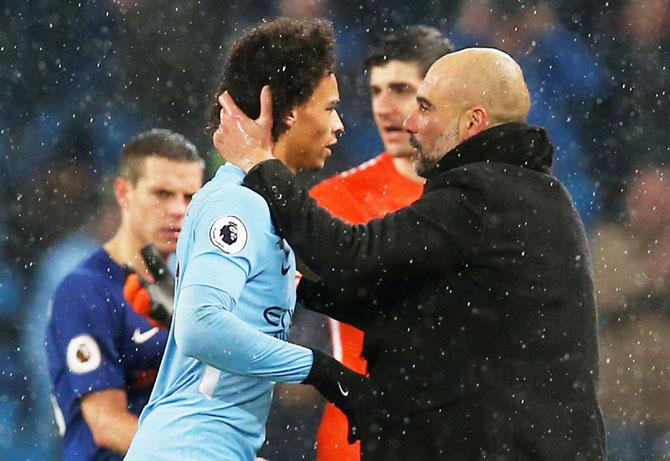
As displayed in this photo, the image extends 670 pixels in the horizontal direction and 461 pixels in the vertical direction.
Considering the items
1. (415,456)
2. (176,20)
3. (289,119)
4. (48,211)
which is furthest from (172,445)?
(176,20)

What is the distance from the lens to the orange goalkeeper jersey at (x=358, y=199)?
4.42 meters

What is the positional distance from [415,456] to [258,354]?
47 cm

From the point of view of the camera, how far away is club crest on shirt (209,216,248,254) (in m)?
2.64

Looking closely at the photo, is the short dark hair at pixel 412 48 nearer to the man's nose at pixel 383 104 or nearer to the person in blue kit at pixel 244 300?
the man's nose at pixel 383 104

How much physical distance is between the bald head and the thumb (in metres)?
0.44

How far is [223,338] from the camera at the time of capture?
260 centimetres

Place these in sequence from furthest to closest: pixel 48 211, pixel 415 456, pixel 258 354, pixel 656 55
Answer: pixel 656 55, pixel 48 211, pixel 415 456, pixel 258 354

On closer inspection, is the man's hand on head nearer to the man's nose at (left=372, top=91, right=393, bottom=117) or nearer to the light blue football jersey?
the light blue football jersey

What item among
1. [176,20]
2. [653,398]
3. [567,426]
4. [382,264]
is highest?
[176,20]

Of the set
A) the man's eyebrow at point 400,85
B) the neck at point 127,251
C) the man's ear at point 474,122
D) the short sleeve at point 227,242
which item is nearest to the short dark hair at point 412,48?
the man's eyebrow at point 400,85

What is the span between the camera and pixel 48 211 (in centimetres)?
613

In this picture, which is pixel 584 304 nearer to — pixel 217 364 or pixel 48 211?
pixel 217 364

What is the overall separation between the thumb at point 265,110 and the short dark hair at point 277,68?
A: 0.02 meters

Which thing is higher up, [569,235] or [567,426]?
[569,235]
